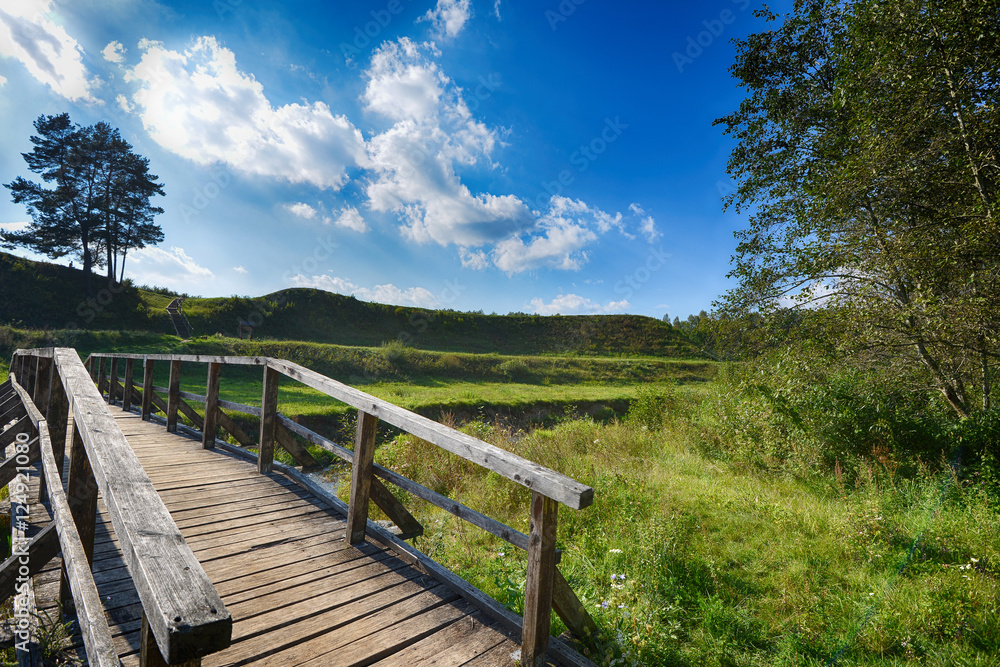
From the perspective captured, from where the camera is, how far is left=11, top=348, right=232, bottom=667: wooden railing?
36.4 inches

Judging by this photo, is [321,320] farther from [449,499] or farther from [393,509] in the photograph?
[449,499]

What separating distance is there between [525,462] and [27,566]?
3290 millimetres

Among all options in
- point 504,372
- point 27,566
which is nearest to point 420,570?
point 27,566

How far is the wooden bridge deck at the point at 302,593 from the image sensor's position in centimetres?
242

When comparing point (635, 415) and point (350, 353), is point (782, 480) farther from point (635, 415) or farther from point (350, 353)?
point (350, 353)

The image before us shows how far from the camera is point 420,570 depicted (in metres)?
3.32

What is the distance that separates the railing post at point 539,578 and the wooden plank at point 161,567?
161 cm

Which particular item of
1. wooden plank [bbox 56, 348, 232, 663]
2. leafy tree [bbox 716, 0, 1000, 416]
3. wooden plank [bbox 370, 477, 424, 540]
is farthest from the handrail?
leafy tree [bbox 716, 0, 1000, 416]

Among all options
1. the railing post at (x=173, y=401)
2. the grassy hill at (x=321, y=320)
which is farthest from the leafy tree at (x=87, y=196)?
the railing post at (x=173, y=401)

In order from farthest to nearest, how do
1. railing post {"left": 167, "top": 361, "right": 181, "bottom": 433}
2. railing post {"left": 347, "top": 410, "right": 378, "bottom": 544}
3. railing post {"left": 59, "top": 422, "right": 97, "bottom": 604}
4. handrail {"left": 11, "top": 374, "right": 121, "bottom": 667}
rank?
railing post {"left": 167, "top": 361, "right": 181, "bottom": 433}
railing post {"left": 347, "top": 410, "right": 378, "bottom": 544}
railing post {"left": 59, "top": 422, "right": 97, "bottom": 604}
handrail {"left": 11, "top": 374, "right": 121, "bottom": 667}

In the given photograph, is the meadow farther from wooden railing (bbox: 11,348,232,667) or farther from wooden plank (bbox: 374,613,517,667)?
wooden railing (bbox: 11,348,232,667)

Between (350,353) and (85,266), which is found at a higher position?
(85,266)

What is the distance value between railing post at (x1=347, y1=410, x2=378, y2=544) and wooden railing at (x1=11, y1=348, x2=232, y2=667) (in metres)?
1.59

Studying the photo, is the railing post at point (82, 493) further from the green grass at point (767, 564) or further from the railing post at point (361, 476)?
the green grass at point (767, 564)
